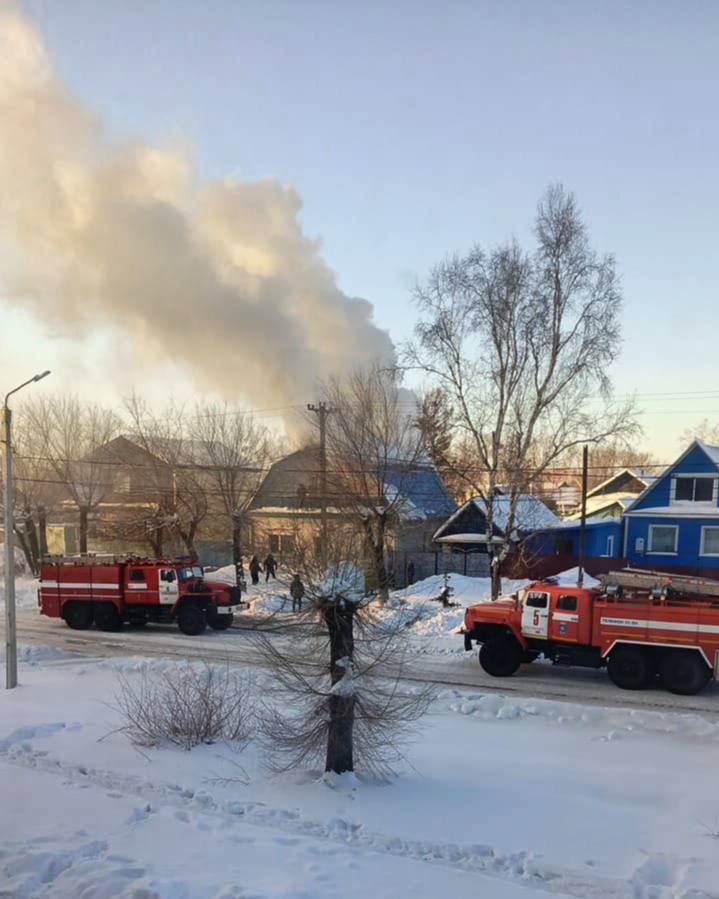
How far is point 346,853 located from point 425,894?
915 mm

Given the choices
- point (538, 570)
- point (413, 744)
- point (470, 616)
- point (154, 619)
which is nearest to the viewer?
point (413, 744)

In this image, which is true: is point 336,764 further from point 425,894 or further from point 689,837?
point 689,837

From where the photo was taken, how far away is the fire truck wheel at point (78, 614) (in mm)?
23812

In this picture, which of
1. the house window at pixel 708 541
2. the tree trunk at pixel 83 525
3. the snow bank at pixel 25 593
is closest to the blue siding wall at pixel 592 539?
the house window at pixel 708 541

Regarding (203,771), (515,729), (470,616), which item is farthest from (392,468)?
(203,771)

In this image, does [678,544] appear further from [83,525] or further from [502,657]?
[83,525]

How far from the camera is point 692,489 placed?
109ft

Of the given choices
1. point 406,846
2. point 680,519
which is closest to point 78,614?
point 406,846

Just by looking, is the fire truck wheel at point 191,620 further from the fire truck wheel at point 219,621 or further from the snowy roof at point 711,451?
the snowy roof at point 711,451

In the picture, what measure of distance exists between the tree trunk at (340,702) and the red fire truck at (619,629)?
8.17 meters

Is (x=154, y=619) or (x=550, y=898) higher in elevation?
(x=550, y=898)

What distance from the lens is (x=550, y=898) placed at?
547cm

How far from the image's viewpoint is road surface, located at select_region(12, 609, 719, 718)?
13.4 metres

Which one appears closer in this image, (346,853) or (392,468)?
(346,853)
